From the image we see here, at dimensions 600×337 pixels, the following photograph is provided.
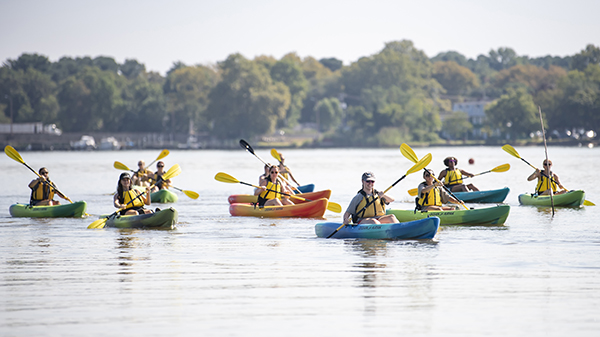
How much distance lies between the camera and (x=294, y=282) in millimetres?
11133

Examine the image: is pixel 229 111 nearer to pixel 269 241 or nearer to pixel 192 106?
pixel 192 106

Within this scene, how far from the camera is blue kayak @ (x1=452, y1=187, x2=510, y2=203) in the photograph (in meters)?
23.5

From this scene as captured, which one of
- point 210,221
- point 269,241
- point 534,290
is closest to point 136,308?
point 534,290

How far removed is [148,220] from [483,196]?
415 inches

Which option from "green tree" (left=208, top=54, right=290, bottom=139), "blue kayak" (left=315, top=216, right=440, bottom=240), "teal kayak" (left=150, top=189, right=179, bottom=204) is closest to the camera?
"blue kayak" (left=315, top=216, right=440, bottom=240)

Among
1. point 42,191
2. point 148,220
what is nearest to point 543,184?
point 148,220

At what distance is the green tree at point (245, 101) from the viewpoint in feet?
385

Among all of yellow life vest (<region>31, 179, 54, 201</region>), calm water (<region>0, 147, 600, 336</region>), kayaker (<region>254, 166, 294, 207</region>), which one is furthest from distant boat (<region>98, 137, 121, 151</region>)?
calm water (<region>0, 147, 600, 336</region>)

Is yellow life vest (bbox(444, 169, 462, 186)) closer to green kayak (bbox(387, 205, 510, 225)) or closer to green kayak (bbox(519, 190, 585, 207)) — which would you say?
green kayak (bbox(519, 190, 585, 207))

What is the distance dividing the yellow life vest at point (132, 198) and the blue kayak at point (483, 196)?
956 centimetres

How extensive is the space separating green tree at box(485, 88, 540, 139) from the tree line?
135 mm

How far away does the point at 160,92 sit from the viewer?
12794 cm

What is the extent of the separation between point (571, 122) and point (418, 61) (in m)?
65.3

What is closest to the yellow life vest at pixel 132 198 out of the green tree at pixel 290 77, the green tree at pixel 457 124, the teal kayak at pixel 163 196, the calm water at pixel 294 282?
the calm water at pixel 294 282
